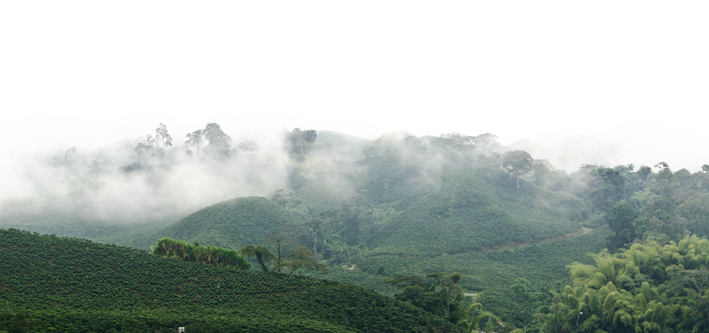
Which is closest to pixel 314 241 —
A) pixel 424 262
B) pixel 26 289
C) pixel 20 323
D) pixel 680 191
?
pixel 424 262

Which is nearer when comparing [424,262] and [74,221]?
[424,262]

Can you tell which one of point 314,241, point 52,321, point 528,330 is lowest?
point 528,330

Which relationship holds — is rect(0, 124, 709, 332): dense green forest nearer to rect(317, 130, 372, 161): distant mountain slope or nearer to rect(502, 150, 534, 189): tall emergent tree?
rect(502, 150, 534, 189): tall emergent tree

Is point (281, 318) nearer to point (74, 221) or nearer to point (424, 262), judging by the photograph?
point (424, 262)

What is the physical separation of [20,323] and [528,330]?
95.3ft

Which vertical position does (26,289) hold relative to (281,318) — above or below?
above

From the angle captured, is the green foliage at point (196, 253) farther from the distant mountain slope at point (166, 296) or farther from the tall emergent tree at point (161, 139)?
the tall emergent tree at point (161, 139)

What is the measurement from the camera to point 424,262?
134 feet

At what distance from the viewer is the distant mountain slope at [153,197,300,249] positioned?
44281 mm

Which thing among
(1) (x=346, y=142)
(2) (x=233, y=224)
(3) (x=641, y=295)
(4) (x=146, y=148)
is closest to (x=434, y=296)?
(3) (x=641, y=295)

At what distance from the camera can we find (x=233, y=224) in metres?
47.4

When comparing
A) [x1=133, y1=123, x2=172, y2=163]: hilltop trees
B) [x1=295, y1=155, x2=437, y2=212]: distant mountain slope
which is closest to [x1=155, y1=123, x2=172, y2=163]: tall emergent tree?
[x1=133, y1=123, x2=172, y2=163]: hilltop trees

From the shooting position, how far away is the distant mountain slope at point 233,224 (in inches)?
1743

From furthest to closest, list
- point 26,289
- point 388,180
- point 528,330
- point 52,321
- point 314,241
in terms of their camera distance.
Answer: point 388,180, point 314,241, point 528,330, point 26,289, point 52,321
